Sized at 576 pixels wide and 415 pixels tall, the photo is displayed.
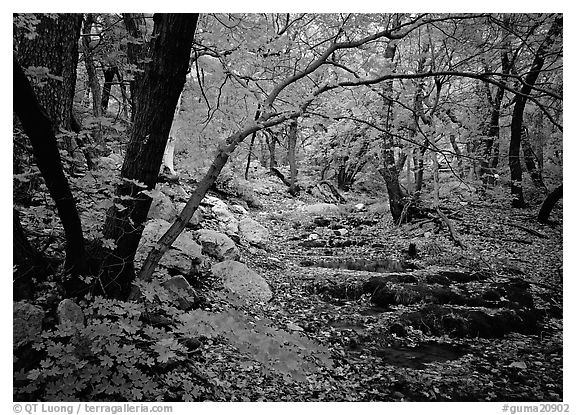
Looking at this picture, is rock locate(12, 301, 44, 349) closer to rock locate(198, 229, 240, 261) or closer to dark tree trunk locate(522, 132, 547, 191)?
rock locate(198, 229, 240, 261)

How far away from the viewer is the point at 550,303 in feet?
14.5

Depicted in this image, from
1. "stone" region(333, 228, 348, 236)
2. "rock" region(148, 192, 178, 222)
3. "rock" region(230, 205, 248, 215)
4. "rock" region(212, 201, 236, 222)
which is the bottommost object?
"stone" region(333, 228, 348, 236)

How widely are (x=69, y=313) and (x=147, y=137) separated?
3.88 feet

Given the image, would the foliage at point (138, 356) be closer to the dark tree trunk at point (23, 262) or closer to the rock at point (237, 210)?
the dark tree trunk at point (23, 262)

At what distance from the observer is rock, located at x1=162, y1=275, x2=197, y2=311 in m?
3.18

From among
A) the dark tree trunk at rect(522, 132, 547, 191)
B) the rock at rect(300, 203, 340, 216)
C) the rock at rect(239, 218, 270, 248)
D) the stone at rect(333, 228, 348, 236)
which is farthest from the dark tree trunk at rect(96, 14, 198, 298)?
the rock at rect(300, 203, 340, 216)

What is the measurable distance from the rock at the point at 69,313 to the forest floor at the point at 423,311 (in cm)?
101

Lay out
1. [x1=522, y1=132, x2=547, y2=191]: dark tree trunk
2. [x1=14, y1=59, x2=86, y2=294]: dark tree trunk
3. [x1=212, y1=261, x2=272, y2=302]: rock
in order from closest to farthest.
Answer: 1. [x1=14, y1=59, x2=86, y2=294]: dark tree trunk
2. [x1=212, y1=261, x2=272, y2=302]: rock
3. [x1=522, y1=132, x2=547, y2=191]: dark tree trunk

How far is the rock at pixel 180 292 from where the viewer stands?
318 cm

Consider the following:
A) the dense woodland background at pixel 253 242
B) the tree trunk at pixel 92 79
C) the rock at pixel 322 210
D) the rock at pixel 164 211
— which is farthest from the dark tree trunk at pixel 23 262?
the rock at pixel 322 210

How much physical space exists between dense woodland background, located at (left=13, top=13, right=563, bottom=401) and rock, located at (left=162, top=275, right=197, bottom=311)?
21 millimetres

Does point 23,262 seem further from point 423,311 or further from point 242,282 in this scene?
point 423,311
